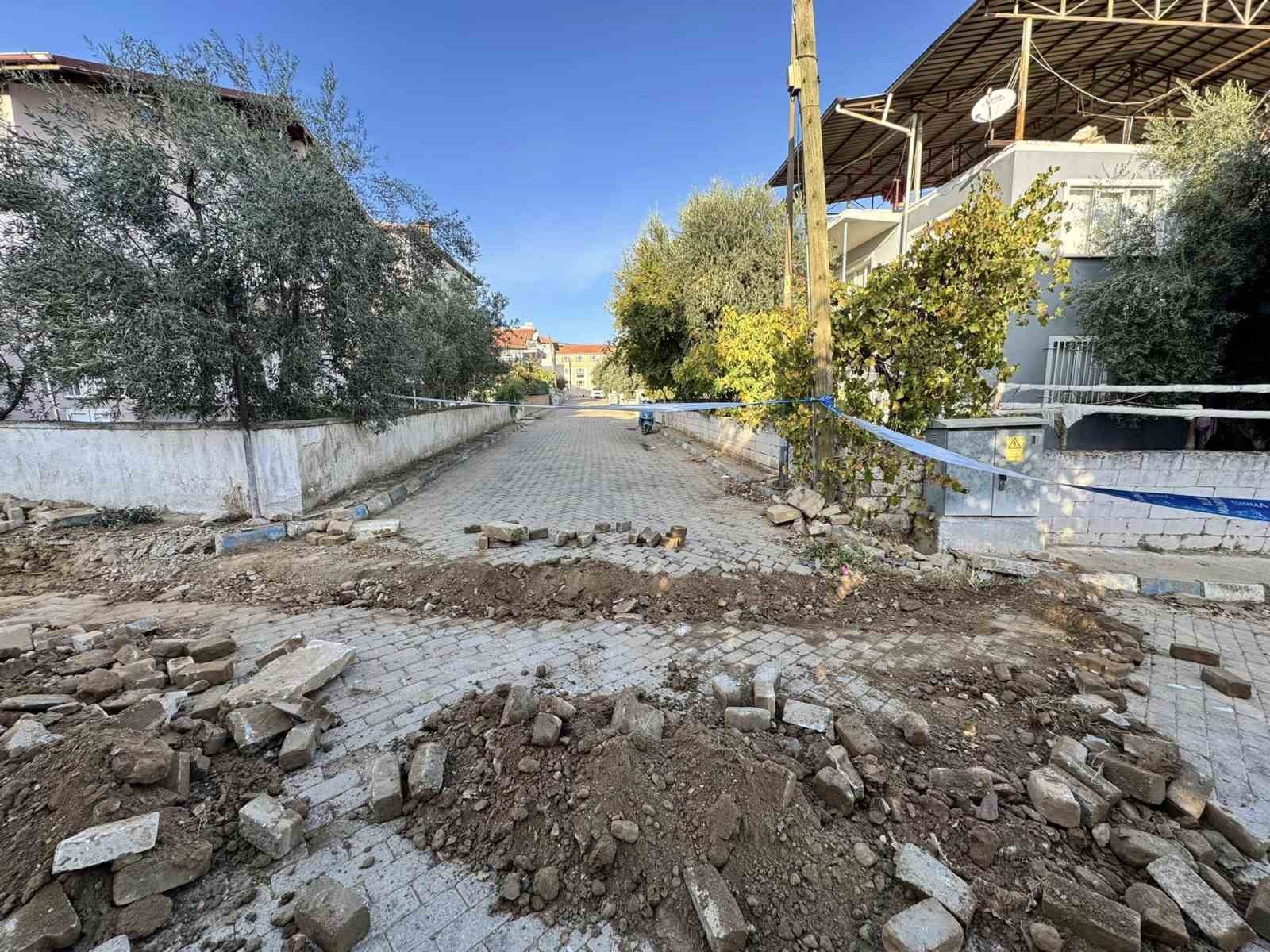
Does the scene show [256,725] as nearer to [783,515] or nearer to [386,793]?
[386,793]

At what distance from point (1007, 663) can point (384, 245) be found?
30.4 feet

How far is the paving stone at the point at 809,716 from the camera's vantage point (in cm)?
266

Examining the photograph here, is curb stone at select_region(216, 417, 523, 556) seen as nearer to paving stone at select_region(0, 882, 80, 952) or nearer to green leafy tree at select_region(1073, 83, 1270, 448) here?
paving stone at select_region(0, 882, 80, 952)

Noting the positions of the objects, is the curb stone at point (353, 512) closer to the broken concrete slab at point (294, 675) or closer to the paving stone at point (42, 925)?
the broken concrete slab at point (294, 675)

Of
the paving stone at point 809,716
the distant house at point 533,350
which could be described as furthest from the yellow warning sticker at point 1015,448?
the distant house at point 533,350

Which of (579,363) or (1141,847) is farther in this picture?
(579,363)

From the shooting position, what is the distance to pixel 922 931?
5.41ft

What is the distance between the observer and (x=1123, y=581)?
486cm

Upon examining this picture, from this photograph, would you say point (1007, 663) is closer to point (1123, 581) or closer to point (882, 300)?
point (1123, 581)

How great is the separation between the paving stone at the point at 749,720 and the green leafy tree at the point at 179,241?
724 cm

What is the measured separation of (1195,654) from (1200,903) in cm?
256

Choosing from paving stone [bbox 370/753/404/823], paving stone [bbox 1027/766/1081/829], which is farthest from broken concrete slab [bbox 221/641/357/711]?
paving stone [bbox 1027/766/1081/829]

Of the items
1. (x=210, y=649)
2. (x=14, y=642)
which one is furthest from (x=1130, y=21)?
(x=14, y=642)

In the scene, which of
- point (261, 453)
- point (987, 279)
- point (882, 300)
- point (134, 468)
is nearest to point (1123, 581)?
point (987, 279)
